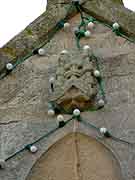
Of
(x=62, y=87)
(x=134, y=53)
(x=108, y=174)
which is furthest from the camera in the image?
(x=134, y=53)

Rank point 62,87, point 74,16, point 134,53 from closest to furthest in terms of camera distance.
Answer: point 62,87, point 134,53, point 74,16

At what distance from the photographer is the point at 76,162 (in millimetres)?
5875

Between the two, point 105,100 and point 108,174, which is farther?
point 105,100

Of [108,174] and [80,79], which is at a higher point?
[80,79]

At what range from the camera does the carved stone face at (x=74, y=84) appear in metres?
6.15

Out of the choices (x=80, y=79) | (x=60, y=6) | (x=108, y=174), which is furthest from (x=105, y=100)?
(x=60, y=6)

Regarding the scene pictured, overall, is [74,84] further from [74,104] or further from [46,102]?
[46,102]

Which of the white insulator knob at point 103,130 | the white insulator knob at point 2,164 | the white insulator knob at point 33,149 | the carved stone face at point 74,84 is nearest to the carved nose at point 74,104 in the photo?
the carved stone face at point 74,84

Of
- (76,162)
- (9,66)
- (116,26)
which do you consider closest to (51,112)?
(76,162)

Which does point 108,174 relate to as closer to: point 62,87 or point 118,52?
point 62,87

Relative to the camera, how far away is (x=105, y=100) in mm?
6254

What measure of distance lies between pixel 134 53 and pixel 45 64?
0.61 meters

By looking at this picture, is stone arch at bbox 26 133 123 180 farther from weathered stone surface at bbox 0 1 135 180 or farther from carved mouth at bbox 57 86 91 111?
carved mouth at bbox 57 86 91 111

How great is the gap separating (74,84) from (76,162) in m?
0.55
